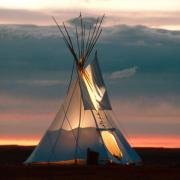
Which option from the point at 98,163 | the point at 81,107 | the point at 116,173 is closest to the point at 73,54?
the point at 81,107

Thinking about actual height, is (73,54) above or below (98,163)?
above

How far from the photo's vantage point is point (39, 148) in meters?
50.8

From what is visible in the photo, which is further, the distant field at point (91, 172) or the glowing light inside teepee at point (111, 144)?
the glowing light inside teepee at point (111, 144)

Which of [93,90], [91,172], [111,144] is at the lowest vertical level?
[111,144]

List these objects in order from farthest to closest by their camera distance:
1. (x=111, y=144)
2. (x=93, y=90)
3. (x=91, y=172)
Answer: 1. (x=93, y=90)
2. (x=111, y=144)
3. (x=91, y=172)

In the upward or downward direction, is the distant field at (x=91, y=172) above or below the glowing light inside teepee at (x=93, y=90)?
below

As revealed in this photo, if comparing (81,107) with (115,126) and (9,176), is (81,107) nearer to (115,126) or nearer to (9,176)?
(115,126)

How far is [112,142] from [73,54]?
16.1 ft

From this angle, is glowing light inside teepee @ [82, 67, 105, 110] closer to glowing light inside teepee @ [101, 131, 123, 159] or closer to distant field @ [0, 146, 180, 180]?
glowing light inside teepee @ [101, 131, 123, 159]

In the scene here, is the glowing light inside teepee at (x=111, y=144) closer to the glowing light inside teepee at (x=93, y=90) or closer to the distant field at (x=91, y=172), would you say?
the glowing light inside teepee at (x=93, y=90)

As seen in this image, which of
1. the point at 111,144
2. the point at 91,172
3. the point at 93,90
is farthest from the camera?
the point at 93,90

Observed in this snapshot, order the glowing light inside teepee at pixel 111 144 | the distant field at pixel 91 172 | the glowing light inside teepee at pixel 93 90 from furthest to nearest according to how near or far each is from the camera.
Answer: the glowing light inside teepee at pixel 93 90, the glowing light inside teepee at pixel 111 144, the distant field at pixel 91 172

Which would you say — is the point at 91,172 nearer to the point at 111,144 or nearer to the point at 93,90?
the point at 111,144

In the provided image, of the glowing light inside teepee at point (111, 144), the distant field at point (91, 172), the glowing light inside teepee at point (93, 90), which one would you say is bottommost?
the glowing light inside teepee at point (111, 144)
